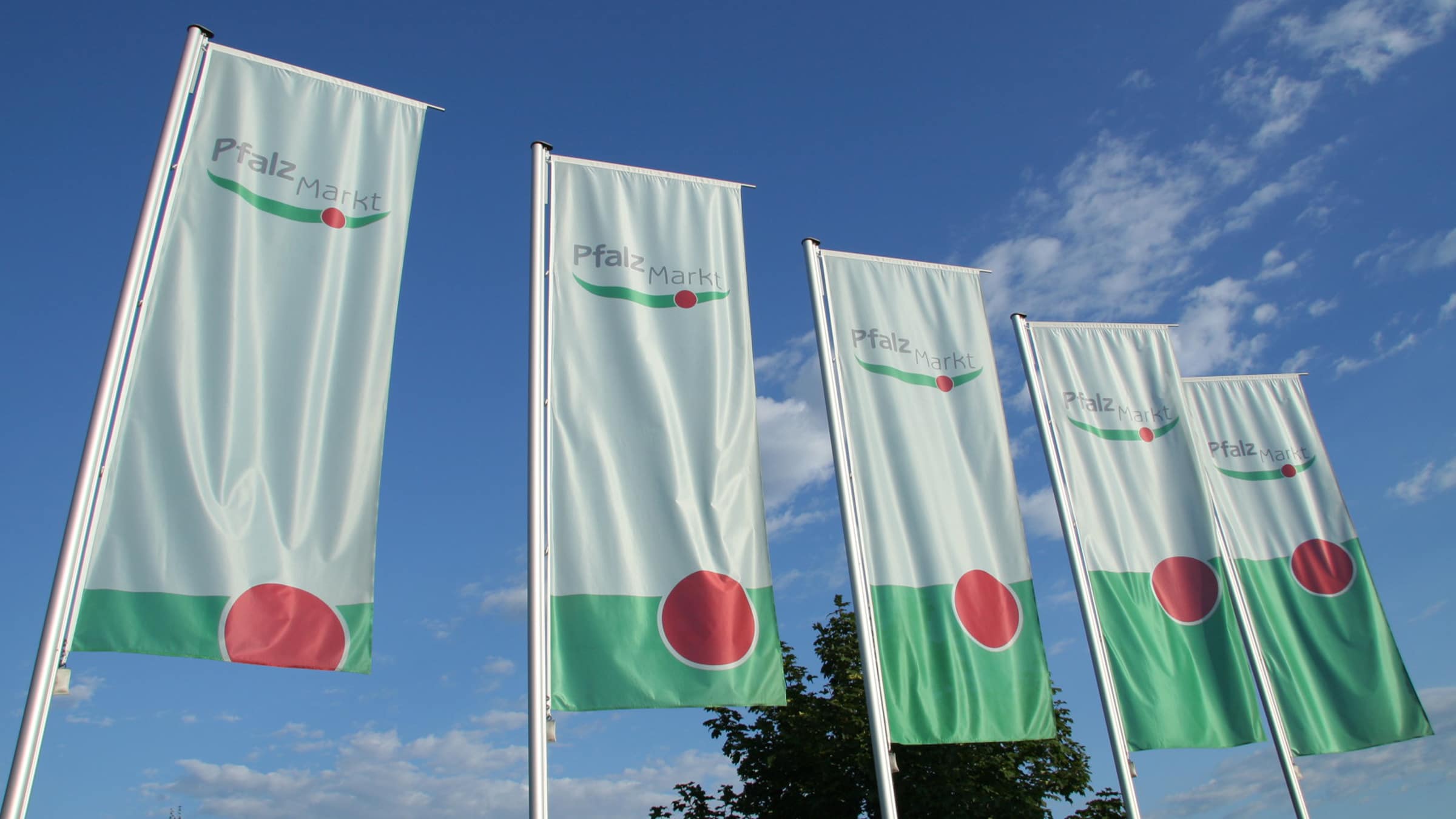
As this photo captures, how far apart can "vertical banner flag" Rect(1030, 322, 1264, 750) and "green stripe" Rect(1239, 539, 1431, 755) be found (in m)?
1.17

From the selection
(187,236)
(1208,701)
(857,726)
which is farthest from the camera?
(857,726)

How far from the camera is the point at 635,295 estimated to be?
11469mm

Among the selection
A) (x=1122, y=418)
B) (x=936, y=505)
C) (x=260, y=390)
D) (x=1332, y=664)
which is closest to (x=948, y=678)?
(x=936, y=505)

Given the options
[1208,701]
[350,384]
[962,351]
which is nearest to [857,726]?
[1208,701]

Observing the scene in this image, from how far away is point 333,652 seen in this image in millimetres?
8805

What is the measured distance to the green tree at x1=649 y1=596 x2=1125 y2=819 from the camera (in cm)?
→ 1953

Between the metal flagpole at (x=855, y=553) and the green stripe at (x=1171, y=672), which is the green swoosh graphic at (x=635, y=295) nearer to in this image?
the metal flagpole at (x=855, y=553)

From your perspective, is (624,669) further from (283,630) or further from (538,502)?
(283,630)

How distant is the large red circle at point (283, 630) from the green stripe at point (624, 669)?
195 centimetres

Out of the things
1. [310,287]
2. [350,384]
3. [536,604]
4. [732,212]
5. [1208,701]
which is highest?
[732,212]

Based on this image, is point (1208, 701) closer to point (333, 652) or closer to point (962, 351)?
point (962, 351)

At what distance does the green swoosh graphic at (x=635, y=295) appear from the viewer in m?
11.3

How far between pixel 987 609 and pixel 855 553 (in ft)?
5.63

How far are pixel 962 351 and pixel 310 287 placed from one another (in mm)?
7885
